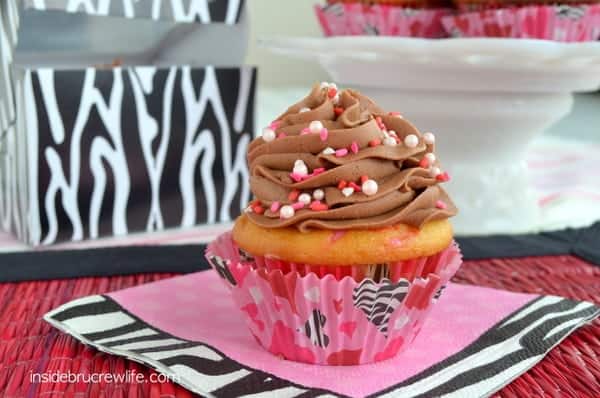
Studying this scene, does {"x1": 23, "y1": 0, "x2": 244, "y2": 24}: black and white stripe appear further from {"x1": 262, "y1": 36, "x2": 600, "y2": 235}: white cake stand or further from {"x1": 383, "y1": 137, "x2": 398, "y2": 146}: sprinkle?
{"x1": 383, "y1": 137, "x2": 398, "y2": 146}: sprinkle

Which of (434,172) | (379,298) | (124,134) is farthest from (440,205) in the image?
(124,134)

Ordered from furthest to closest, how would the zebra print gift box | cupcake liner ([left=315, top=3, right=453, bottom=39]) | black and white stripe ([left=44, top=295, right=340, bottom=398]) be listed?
cupcake liner ([left=315, top=3, right=453, bottom=39]) < the zebra print gift box < black and white stripe ([left=44, top=295, right=340, bottom=398])

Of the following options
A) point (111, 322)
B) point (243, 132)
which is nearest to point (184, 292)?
point (111, 322)

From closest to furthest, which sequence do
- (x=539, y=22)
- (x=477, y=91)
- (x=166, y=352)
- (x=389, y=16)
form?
(x=166, y=352) → (x=477, y=91) → (x=539, y=22) → (x=389, y=16)

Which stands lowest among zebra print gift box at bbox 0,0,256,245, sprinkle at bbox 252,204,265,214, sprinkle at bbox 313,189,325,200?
zebra print gift box at bbox 0,0,256,245

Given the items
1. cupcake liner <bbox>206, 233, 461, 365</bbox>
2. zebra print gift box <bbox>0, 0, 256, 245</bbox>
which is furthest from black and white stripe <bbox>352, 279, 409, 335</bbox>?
zebra print gift box <bbox>0, 0, 256, 245</bbox>

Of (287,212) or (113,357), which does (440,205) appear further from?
(113,357)

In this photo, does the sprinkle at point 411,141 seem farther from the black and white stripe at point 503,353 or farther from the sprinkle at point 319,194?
the black and white stripe at point 503,353
